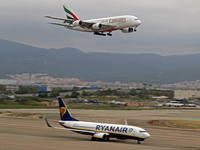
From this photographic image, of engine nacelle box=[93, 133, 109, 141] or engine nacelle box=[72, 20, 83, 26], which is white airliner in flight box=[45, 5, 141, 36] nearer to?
engine nacelle box=[72, 20, 83, 26]

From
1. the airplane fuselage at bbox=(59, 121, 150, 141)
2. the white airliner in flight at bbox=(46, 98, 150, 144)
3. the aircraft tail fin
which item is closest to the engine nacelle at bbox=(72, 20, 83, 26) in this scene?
the aircraft tail fin

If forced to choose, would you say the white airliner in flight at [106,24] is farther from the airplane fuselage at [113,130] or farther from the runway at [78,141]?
the airplane fuselage at [113,130]

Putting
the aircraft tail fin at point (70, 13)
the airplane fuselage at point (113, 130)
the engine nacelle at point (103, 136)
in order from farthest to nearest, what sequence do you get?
the aircraft tail fin at point (70, 13), the engine nacelle at point (103, 136), the airplane fuselage at point (113, 130)

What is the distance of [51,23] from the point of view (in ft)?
244

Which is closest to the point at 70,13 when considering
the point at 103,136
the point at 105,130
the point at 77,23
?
the point at 77,23

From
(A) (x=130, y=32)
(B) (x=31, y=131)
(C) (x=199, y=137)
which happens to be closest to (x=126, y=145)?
(C) (x=199, y=137)

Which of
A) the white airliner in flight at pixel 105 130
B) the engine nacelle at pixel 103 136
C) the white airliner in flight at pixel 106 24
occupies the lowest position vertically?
the engine nacelle at pixel 103 136

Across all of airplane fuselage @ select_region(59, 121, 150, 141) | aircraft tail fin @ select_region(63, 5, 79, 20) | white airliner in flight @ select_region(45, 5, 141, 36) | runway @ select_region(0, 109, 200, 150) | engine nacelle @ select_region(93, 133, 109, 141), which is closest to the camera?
runway @ select_region(0, 109, 200, 150)

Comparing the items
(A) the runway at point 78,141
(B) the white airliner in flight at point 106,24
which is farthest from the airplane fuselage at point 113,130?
(B) the white airliner in flight at point 106,24

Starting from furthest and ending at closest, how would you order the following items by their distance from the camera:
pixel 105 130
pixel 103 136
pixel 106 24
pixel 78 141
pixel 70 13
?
1. pixel 70 13
2. pixel 106 24
3. pixel 78 141
4. pixel 105 130
5. pixel 103 136

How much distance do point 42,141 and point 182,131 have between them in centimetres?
3065

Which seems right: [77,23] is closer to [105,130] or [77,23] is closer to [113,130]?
[105,130]

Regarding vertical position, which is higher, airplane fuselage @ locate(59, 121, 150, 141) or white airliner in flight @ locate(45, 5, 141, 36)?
white airliner in flight @ locate(45, 5, 141, 36)

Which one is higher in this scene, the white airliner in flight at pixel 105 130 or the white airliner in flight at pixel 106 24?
the white airliner in flight at pixel 106 24
